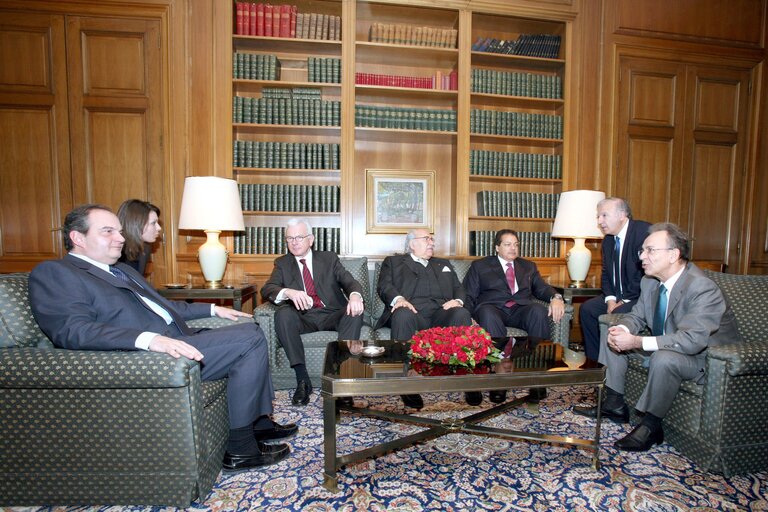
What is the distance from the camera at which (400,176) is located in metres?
4.23

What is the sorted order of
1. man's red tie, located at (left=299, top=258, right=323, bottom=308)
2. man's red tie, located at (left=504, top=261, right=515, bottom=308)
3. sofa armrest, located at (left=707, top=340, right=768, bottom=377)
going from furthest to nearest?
man's red tie, located at (left=504, top=261, right=515, bottom=308), man's red tie, located at (left=299, top=258, right=323, bottom=308), sofa armrest, located at (left=707, top=340, right=768, bottom=377)

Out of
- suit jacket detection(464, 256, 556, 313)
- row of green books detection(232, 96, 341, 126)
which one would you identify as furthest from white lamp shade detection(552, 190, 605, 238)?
row of green books detection(232, 96, 341, 126)

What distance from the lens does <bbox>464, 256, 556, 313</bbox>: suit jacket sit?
335cm

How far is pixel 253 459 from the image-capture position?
1892 millimetres

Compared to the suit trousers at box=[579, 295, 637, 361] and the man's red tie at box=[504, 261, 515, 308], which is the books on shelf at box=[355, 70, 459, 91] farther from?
the suit trousers at box=[579, 295, 637, 361]

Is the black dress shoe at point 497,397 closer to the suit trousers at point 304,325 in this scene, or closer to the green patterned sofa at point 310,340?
the green patterned sofa at point 310,340

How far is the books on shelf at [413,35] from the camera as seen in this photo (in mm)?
3941

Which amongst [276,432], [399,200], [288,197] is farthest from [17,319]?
[399,200]

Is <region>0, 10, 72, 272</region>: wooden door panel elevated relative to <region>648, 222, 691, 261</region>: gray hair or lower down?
elevated

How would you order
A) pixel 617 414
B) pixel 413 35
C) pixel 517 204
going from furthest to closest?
pixel 517 204
pixel 413 35
pixel 617 414

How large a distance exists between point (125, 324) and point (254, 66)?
2.84 meters

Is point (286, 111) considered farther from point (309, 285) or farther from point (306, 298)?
point (306, 298)

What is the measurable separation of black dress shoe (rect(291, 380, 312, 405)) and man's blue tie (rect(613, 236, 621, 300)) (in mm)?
2366

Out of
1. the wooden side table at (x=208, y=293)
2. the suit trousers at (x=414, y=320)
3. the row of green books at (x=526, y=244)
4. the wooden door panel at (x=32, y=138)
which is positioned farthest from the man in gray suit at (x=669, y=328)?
the wooden door panel at (x=32, y=138)
